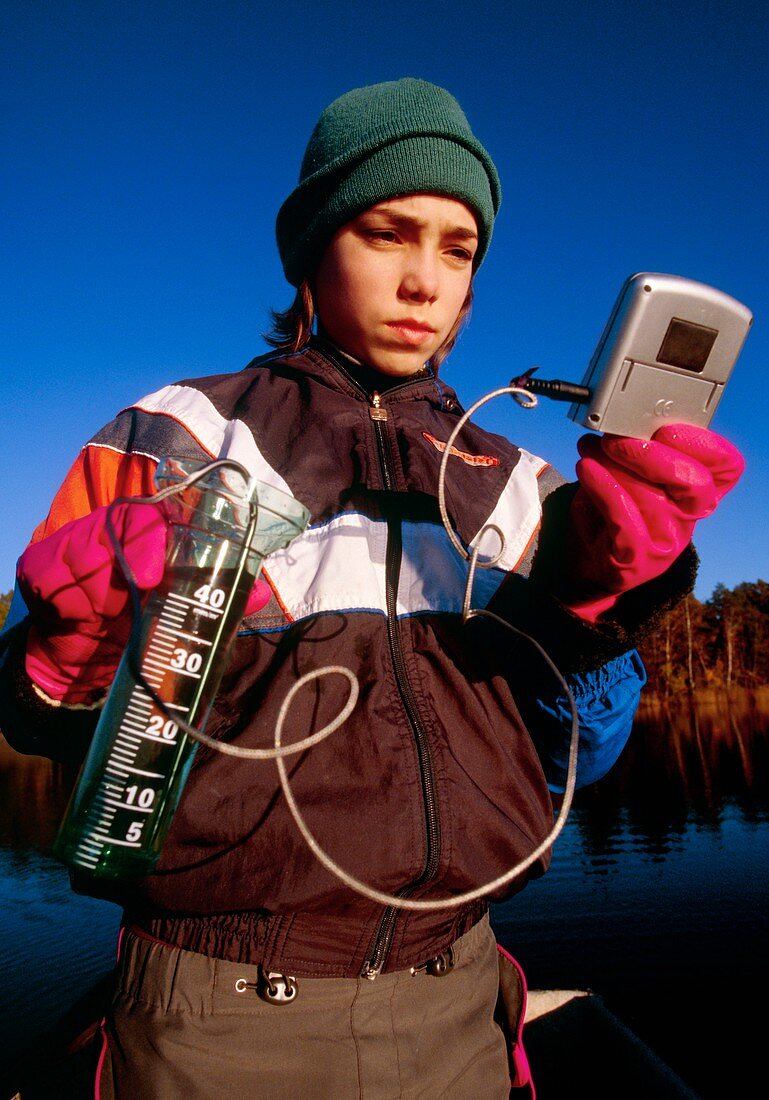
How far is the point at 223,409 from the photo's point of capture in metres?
1.70

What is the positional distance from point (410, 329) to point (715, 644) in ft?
180

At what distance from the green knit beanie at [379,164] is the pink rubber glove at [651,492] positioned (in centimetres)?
98

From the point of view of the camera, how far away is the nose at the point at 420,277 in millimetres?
1745

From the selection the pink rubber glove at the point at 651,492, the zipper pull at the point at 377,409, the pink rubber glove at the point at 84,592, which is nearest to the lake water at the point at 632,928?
the pink rubber glove at the point at 651,492

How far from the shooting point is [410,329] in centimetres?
184

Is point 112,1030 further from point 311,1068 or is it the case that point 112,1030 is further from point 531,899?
point 531,899

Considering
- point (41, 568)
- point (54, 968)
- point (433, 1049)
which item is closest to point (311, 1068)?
point (433, 1049)

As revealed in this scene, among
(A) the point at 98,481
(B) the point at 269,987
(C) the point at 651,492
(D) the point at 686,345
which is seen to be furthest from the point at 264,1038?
(D) the point at 686,345

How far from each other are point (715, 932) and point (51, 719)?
13213mm

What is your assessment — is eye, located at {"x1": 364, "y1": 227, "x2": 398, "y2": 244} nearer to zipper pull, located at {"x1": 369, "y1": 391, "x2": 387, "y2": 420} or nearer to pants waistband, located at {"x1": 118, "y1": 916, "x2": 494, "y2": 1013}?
zipper pull, located at {"x1": 369, "y1": 391, "x2": 387, "y2": 420}

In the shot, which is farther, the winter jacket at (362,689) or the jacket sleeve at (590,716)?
the jacket sleeve at (590,716)

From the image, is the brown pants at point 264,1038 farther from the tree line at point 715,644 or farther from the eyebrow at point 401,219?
the tree line at point 715,644

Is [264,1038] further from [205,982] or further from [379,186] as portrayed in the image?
[379,186]

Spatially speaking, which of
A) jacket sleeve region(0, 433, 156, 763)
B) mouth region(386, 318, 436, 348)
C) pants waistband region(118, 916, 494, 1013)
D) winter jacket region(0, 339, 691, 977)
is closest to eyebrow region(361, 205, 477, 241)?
mouth region(386, 318, 436, 348)
